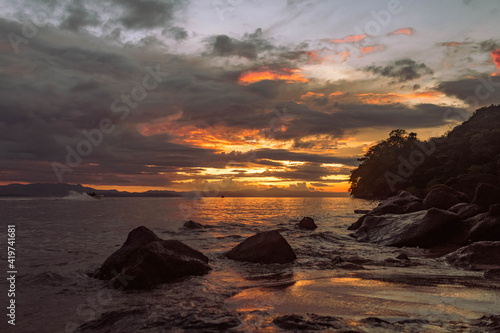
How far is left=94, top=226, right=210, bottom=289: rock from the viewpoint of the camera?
318 inches

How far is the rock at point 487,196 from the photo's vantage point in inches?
563

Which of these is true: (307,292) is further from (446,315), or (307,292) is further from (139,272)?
(139,272)

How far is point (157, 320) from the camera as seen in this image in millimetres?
5578

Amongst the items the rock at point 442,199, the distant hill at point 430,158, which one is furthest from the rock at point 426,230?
the distant hill at point 430,158

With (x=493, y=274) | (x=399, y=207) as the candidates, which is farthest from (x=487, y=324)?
(x=399, y=207)

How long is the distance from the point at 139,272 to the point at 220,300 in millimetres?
2560

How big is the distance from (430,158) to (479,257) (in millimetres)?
58964

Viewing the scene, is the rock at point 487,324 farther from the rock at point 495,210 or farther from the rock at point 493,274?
the rock at point 495,210

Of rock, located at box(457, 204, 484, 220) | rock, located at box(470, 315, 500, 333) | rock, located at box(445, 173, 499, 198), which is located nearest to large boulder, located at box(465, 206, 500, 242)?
rock, located at box(457, 204, 484, 220)

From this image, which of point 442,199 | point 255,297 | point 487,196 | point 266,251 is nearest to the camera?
point 255,297

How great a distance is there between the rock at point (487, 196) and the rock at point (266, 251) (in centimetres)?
959

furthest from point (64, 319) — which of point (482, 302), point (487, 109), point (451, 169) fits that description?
point (487, 109)

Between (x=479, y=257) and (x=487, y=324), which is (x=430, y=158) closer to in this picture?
(x=479, y=257)

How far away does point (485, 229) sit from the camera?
12492 millimetres
